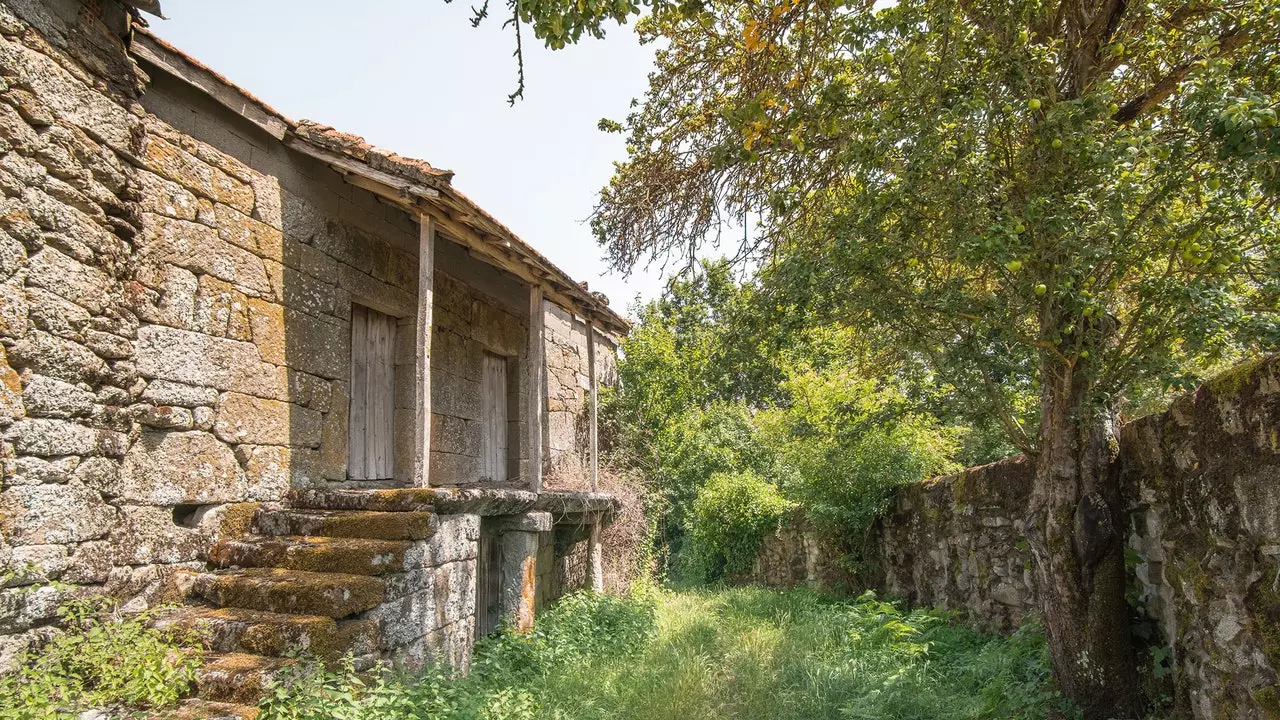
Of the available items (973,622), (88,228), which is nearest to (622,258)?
(88,228)

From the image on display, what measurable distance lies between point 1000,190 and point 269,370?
4869 millimetres

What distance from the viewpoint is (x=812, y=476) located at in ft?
29.7

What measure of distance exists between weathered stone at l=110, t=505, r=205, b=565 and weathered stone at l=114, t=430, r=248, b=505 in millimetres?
77

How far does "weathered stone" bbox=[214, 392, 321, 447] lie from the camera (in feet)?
16.4

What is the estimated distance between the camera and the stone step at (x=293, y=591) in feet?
14.0

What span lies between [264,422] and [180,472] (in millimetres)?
688

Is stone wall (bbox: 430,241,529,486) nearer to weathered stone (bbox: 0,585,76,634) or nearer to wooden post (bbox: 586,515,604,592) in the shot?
wooden post (bbox: 586,515,604,592)

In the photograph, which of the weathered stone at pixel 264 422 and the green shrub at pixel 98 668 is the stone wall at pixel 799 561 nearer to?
the weathered stone at pixel 264 422

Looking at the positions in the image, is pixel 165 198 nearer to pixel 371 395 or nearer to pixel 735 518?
pixel 371 395

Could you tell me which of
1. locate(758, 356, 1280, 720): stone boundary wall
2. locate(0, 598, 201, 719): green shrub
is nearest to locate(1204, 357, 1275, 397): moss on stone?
locate(758, 356, 1280, 720): stone boundary wall

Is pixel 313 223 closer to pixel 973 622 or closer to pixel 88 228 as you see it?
pixel 88 228

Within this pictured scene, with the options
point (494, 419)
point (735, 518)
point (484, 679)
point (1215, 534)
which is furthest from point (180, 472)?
point (735, 518)

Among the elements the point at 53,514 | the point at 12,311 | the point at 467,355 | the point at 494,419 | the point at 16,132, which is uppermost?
the point at 16,132

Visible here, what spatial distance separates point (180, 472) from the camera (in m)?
4.68
